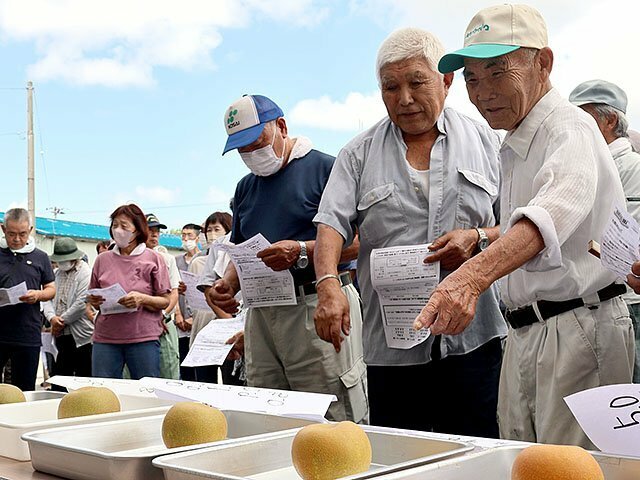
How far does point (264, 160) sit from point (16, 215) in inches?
129

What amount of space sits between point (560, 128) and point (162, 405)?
101cm

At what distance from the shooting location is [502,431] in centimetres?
184

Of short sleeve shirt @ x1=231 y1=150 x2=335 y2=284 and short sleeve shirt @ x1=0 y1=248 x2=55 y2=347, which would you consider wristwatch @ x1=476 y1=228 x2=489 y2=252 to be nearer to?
short sleeve shirt @ x1=231 y1=150 x2=335 y2=284

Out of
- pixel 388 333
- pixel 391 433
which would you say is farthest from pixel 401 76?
pixel 391 433

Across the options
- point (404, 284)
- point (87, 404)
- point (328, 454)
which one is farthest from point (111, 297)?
Result: point (328, 454)

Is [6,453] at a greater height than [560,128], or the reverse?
[560,128]

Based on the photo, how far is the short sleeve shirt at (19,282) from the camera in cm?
517

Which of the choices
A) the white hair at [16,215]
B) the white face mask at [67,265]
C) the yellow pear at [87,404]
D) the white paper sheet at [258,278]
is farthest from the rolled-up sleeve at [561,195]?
the white face mask at [67,265]

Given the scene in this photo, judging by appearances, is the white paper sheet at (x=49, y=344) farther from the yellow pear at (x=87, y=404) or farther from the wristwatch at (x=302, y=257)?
the yellow pear at (x=87, y=404)

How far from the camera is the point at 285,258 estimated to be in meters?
2.41

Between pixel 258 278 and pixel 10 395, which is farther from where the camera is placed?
pixel 258 278

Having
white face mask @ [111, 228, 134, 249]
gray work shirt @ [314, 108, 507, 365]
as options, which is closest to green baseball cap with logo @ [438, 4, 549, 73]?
gray work shirt @ [314, 108, 507, 365]

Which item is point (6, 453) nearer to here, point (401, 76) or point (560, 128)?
point (560, 128)

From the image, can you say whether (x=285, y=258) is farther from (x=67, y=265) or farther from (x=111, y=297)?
(x=67, y=265)
